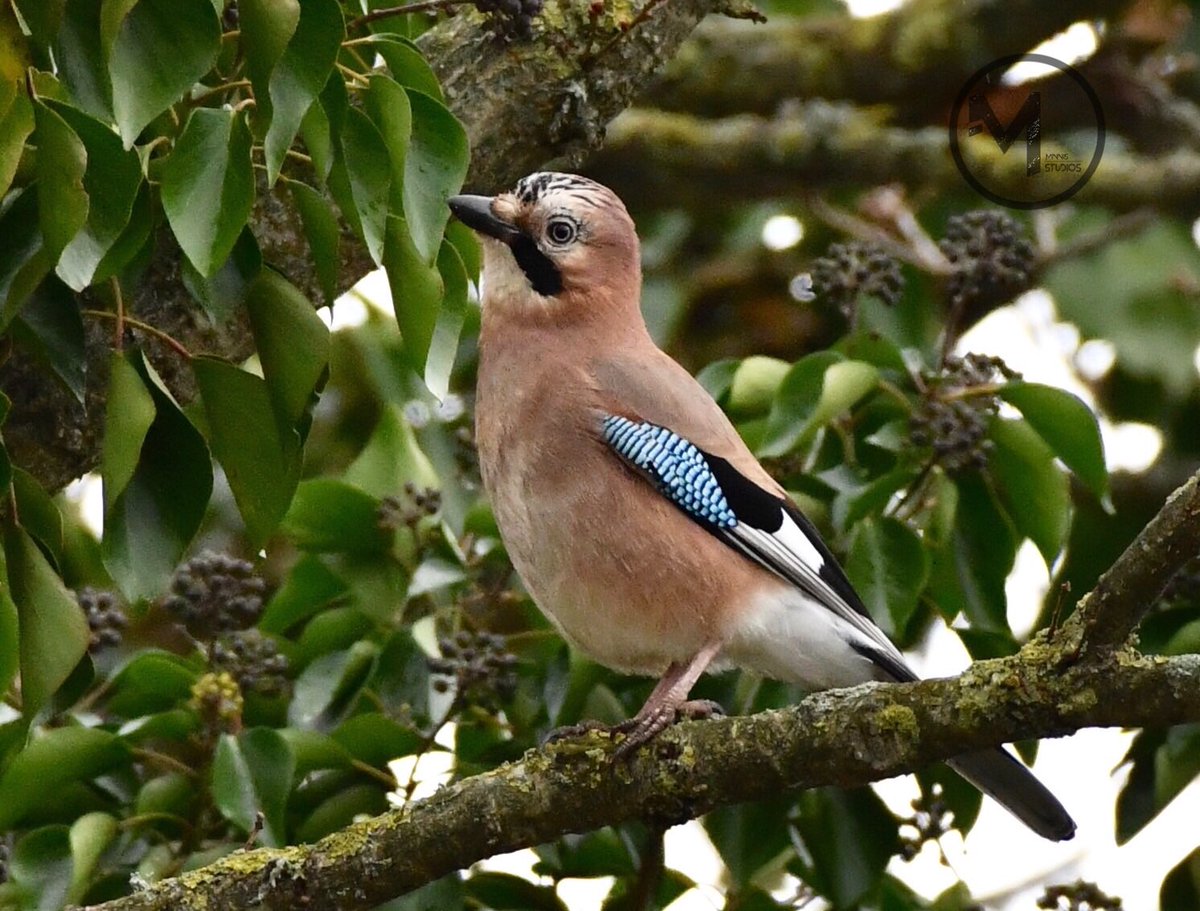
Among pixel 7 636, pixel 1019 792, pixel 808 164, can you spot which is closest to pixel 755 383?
pixel 1019 792

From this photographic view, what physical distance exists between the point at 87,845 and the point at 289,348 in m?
1.35

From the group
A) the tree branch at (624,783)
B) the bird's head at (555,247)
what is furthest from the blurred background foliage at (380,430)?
the bird's head at (555,247)

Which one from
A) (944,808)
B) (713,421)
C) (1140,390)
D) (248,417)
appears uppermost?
(248,417)

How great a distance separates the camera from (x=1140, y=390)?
696cm

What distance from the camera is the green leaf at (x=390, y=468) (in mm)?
4520

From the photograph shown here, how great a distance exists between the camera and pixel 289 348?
3.07 m

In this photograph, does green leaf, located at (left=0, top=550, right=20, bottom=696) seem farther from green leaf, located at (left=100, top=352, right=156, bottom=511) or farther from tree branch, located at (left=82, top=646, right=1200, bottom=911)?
tree branch, located at (left=82, top=646, right=1200, bottom=911)

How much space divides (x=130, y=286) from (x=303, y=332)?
36 centimetres

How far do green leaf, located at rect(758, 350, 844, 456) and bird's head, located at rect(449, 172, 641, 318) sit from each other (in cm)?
64

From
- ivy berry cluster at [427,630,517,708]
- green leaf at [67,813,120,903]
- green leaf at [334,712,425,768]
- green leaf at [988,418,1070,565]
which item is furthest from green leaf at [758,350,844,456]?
green leaf at [67,813,120,903]

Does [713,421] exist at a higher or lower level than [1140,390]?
higher

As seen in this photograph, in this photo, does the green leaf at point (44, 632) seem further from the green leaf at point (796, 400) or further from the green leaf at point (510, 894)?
the green leaf at point (796, 400)

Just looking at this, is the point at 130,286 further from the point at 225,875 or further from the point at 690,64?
the point at 690,64

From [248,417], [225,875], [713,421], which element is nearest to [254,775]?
[225,875]
